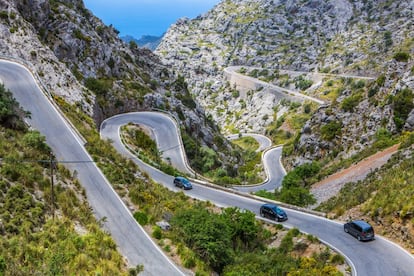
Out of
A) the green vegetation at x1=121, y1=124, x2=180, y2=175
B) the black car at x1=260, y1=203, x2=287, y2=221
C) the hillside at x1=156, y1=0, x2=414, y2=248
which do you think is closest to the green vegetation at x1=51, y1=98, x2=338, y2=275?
the black car at x1=260, y1=203, x2=287, y2=221

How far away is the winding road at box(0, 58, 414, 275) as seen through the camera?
19328 mm

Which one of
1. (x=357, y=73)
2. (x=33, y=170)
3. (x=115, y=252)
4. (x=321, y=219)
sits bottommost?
(x=321, y=219)

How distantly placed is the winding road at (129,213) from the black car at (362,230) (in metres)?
0.36

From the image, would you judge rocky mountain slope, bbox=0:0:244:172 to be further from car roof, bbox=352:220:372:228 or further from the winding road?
car roof, bbox=352:220:372:228

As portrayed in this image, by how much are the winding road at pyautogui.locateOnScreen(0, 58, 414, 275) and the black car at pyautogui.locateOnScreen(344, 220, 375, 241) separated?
364mm

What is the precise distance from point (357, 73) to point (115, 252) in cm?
11452

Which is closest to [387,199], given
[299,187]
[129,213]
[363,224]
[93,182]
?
[363,224]

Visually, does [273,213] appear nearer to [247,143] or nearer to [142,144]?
[142,144]

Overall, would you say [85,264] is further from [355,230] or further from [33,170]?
[355,230]

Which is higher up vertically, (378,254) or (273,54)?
(273,54)

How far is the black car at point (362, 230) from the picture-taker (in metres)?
22.9

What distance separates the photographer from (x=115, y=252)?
17.9 meters

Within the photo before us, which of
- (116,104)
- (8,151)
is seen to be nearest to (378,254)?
(8,151)

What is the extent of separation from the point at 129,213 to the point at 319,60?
437 ft
